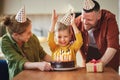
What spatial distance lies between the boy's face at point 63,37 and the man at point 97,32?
0.62ft

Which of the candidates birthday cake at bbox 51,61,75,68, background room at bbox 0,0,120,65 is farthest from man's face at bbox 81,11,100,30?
background room at bbox 0,0,120,65

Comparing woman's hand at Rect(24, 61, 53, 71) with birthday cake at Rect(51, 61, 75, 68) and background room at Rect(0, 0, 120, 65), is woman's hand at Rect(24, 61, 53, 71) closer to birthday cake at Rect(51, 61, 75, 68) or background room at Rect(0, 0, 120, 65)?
birthday cake at Rect(51, 61, 75, 68)

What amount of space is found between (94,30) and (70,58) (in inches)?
12.4

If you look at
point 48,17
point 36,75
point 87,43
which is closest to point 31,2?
point 48,17

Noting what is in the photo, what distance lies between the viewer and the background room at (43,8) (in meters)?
4.08

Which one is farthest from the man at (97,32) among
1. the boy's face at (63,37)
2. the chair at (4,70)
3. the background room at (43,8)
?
the background room at (43,8)

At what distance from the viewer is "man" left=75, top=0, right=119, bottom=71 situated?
159cm

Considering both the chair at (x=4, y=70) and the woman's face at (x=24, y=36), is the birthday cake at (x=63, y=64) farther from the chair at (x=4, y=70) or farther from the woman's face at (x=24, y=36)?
the chair at (x=4, y=70)

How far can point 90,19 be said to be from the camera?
1620 millimetres

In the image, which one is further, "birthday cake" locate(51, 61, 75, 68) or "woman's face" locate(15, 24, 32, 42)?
"woman's face" locate(15, 24, 32, 42)

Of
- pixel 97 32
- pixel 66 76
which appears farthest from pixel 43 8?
pixel 66 76

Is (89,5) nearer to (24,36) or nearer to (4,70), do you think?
(24,36)

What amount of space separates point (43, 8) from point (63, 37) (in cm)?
280

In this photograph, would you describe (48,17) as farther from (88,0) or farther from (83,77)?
(83,77)
